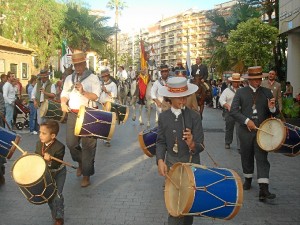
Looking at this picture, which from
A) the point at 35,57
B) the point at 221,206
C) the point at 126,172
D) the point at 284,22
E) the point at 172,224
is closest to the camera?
the point at 221,206

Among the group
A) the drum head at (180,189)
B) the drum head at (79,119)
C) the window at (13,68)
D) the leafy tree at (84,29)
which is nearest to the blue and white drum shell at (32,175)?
the drum head at (180,189)

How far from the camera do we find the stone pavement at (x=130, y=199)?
5559mm

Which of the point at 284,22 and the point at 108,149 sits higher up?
the point at 284,22

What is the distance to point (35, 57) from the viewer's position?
1660 inches

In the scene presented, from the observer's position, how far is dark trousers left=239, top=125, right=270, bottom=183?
21.2 feet

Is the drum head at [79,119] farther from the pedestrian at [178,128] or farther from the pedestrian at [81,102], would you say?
the pedestrian at [178,128]

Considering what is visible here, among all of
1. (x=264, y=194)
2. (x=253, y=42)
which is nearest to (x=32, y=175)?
(x=264, y=194)

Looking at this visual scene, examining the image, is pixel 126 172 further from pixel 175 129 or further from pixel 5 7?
pixel 5 7

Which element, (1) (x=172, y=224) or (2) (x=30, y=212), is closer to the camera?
(1) (x=172, y=224)

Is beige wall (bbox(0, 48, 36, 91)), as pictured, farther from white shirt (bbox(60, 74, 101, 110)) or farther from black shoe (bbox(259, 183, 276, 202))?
black shoe (bbox(259, 183, 276, 202))

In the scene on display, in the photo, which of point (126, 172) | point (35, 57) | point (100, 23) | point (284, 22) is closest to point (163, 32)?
point (100, 23)

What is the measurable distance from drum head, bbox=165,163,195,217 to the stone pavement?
139 centimetres

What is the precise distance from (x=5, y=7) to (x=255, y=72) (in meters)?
33.9

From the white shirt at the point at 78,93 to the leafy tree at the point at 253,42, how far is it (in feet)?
71.3
